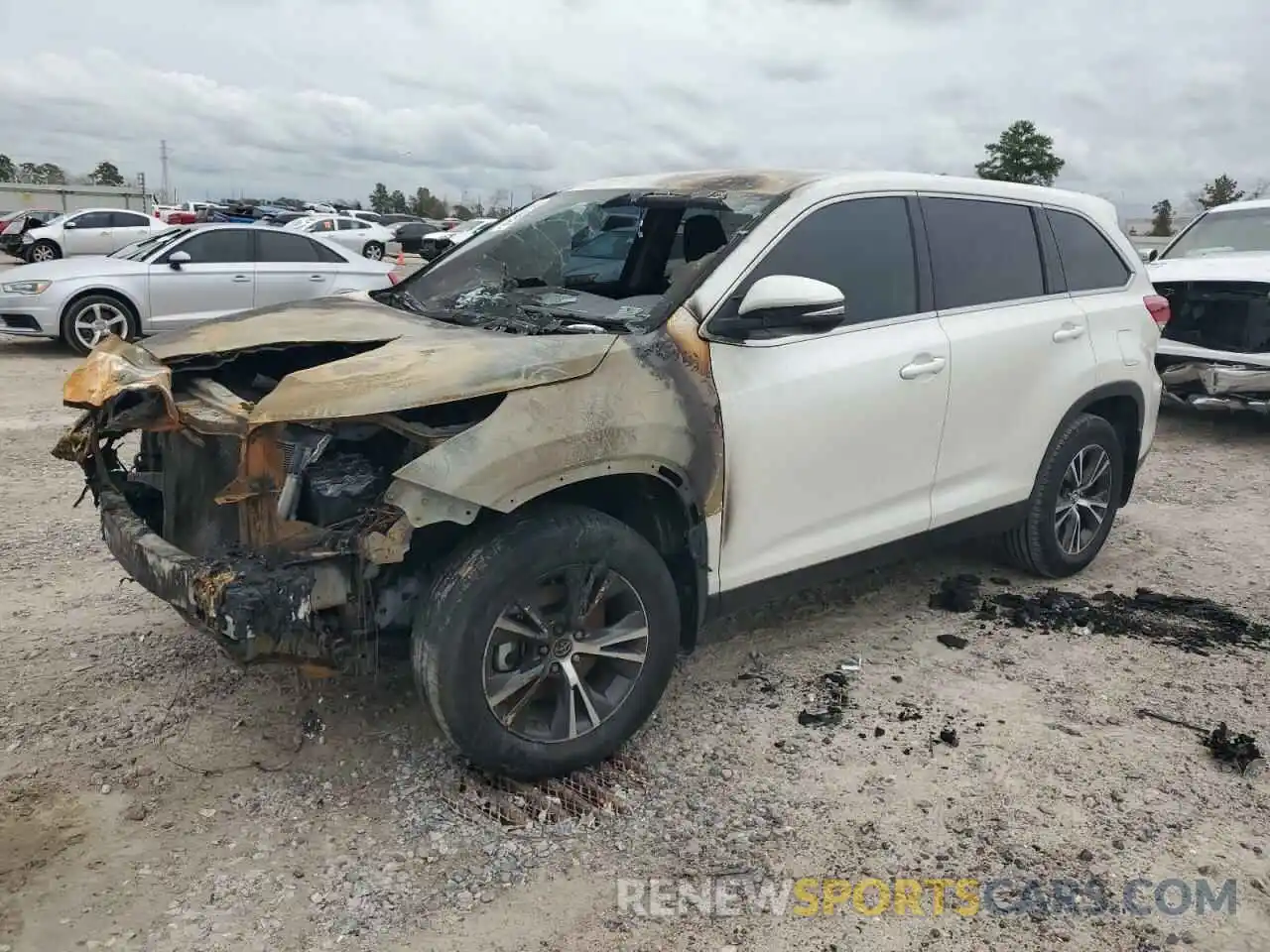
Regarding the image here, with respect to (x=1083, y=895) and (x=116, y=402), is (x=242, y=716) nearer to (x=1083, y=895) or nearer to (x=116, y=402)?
(x=116, y=402)

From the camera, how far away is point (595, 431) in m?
2.93

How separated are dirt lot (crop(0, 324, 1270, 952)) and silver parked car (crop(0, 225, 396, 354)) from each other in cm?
710

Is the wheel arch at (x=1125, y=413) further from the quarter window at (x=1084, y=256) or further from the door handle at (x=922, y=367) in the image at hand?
the door handle at (x=922, y=367)

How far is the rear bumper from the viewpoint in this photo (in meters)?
2.58

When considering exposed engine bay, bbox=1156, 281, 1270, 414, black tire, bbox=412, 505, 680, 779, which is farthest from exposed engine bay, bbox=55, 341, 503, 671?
exposed engine bay, bbox=1156, 281, 1270, 414

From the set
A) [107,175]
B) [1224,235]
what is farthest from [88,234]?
[107,175]

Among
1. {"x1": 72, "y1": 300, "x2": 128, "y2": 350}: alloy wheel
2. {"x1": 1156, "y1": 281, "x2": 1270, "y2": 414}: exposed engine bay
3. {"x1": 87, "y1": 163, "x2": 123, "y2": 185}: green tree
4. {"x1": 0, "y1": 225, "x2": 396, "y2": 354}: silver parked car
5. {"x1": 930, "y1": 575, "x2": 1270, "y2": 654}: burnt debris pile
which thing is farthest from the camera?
{"x1": 87, "y1": 163, "x2": 123, "y2": 185}: green tree

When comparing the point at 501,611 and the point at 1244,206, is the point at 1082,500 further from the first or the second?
the point at 1244,206

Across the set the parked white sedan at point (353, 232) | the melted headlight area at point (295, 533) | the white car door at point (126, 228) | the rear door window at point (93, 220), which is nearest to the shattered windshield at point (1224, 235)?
the melted headlight area at point (295, 533)

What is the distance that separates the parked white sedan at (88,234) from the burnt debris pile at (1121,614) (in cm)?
2386

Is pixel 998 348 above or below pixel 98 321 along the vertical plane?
above

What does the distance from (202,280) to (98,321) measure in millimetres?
1137

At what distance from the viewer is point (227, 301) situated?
11.1 metres

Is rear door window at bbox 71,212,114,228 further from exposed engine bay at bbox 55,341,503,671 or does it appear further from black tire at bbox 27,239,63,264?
exposed engine bay at bbox 55,341,503,671
